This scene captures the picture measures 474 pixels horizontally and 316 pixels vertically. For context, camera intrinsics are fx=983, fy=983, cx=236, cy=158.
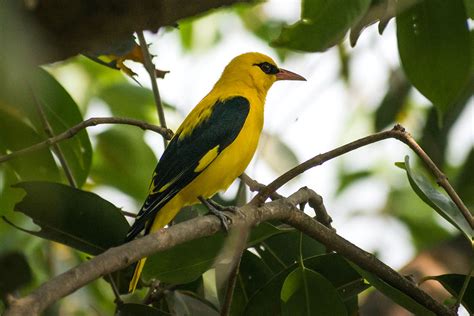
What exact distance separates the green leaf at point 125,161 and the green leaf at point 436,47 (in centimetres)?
243

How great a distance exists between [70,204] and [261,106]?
182cm

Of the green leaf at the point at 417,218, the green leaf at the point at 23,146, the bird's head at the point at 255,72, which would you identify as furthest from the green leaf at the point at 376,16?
the green leaf at the point at 417,218

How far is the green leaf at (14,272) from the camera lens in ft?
11.4

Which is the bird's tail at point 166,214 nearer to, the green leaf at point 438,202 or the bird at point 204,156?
the bird at point 204,156

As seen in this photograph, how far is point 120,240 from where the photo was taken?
3600 millimetres

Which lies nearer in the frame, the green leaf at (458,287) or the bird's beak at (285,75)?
the green leaf at (458,287)

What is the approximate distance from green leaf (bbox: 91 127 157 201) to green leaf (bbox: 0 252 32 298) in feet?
5.57

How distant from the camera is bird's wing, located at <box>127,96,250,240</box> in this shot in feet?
13.6

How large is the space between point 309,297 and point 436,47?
0.95 m

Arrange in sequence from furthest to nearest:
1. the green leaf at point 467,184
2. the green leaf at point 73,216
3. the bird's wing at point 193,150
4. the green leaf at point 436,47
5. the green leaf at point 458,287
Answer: the green leaf at point 467,184
the bird's wing at point 193,150
the green leaf at point 458,287
the green leaf at point 73,216
the green leaf at point 436,47

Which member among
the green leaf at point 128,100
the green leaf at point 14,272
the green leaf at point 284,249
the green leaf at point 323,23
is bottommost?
the green leaf at point 14,272

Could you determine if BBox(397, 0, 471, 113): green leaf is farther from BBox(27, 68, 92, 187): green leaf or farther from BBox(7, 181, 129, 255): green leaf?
BBox(27, 68, 92, 187): green leaf

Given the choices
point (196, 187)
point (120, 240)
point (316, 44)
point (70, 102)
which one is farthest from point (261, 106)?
point (316, 44)

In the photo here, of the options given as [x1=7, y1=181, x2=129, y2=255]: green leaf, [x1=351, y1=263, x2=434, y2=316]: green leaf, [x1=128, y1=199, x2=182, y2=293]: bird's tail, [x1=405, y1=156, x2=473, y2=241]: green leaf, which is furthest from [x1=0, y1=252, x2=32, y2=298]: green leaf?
[x1=405, y1=156, x2=473, y2=241]: green leaf
